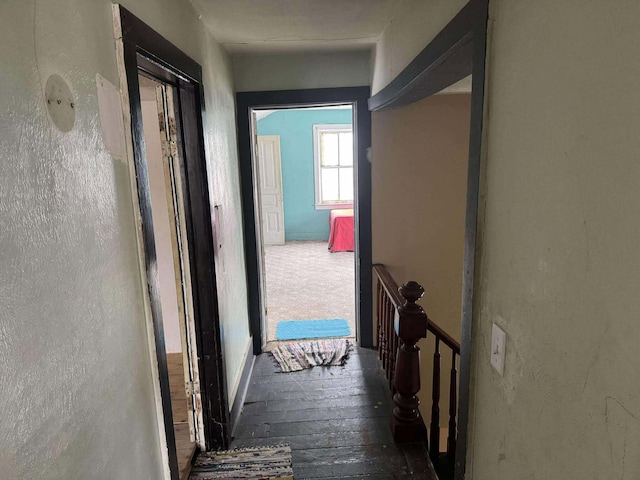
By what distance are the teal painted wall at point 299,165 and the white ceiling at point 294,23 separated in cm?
447

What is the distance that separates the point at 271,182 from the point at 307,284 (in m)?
2.67

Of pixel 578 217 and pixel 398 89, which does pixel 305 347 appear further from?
pixel 578 217

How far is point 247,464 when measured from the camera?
212cm

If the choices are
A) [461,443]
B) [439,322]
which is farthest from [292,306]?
[461,443]

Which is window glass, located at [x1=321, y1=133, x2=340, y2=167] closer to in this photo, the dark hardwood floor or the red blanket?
the red blanket

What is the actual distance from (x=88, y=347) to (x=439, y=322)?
2892 mm

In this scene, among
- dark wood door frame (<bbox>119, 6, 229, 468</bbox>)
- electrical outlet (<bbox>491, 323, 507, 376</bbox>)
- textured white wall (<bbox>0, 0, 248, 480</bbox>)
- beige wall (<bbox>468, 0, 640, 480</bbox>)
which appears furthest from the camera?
dark wood door frame (<bbox>119, 6, 229, 468</bbox>)

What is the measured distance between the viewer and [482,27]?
3.35 feet

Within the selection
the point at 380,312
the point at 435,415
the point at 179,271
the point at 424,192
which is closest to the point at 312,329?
the point at 380,312

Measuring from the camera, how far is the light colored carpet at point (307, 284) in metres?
4.20

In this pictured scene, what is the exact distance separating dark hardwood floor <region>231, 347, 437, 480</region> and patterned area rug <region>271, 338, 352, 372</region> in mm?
62

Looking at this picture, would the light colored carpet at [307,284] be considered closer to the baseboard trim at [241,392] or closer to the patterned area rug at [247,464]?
the baseboard trim at [241,392]

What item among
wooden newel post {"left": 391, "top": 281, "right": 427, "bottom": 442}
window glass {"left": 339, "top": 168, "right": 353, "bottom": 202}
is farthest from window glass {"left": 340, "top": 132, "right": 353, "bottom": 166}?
wooden newel post {"left": 391, "top": 281, "right": 427, "bottom": 442}

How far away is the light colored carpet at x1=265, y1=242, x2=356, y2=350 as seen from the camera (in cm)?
420
